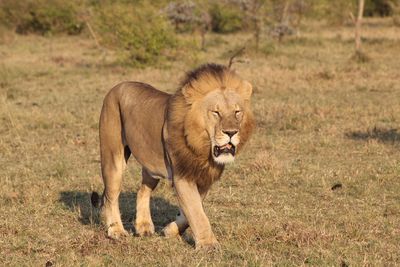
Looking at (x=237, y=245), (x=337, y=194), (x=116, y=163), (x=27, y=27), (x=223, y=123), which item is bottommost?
(x=27, y=27)

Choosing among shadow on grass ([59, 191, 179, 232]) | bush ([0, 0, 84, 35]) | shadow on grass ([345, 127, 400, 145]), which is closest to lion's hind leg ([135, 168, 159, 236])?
shadow on grass ([59, 191, 179, 232])

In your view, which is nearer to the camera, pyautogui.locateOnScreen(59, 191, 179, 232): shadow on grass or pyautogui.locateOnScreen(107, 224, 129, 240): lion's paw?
pyautogui.locateOnScreen(107, 224, 129, 240): lion's paw

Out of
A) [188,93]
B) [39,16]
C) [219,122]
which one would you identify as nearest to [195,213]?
[219,122]

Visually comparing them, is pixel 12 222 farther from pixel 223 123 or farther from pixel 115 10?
pixel 115 10

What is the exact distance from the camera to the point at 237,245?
5465mm

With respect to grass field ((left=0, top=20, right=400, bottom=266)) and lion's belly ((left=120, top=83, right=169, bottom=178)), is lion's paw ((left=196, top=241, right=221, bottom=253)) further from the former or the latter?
lion's belly ((left=120, top=83, right=169, bottom=178))

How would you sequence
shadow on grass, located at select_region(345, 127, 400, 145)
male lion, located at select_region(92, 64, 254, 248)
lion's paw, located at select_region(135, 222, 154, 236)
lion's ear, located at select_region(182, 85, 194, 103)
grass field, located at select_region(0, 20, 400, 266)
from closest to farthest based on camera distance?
1. male lion, located at select_region(92, 64, 254, 248)
2. lion's ear, located at select_region(182, 85, 194, 103)
3. grass field, located at select_region(0, 20, 400, 266)
4. lion's paw, located at select_region(135, 222, 154, 236)
5. shadow on grass, located at select_region(345, 127, 400, 145)

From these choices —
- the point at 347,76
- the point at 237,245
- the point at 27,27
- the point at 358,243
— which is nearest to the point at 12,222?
the point at 237,245

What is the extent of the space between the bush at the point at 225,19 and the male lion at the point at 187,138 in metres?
28.2

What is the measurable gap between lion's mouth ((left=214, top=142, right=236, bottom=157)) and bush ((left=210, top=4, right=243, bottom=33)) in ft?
95.6

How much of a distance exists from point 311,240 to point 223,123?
4.22 feet

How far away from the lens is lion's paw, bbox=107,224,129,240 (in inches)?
229

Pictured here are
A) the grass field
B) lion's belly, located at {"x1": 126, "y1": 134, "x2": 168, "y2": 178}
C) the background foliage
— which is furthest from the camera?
the background foliage

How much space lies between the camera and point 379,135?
10.6 metres
